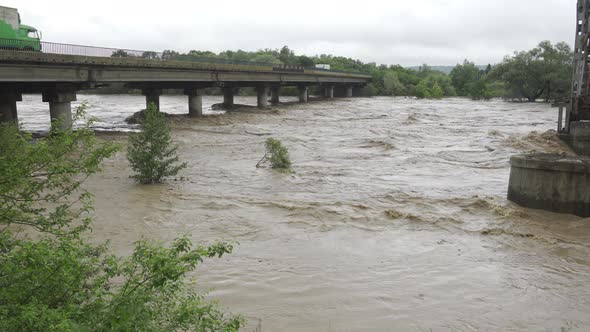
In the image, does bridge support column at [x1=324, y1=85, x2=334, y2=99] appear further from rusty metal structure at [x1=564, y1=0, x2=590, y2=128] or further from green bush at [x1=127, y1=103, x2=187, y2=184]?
green bush at [x1=127, y1=103, x2=187, y2=184]

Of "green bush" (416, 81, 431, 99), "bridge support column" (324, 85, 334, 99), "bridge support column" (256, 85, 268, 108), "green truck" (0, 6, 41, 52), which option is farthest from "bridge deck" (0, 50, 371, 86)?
"green bush" (416, 81, 431, 99)

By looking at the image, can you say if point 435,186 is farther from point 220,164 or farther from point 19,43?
point 19,43

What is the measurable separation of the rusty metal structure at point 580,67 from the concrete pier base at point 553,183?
1521 centimetres

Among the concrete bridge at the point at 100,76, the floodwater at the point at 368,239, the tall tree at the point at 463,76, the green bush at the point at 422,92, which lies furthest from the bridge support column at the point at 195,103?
the tall tree at the point at 463,76

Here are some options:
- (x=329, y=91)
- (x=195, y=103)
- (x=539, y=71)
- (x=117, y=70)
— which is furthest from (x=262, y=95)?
(x=539, y=71)

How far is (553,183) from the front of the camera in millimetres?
13164

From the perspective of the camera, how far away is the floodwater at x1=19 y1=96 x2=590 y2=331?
24.5 ft

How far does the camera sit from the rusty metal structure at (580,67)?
2684 centimetres

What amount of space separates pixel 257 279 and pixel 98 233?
437cm

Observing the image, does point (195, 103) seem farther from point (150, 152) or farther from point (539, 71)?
point (539, 71)

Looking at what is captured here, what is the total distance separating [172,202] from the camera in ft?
45.6

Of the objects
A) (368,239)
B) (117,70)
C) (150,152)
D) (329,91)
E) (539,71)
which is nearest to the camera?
(368,239)

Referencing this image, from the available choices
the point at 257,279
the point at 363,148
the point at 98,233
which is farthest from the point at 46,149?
the point at 363,148

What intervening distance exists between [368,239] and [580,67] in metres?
24.0
